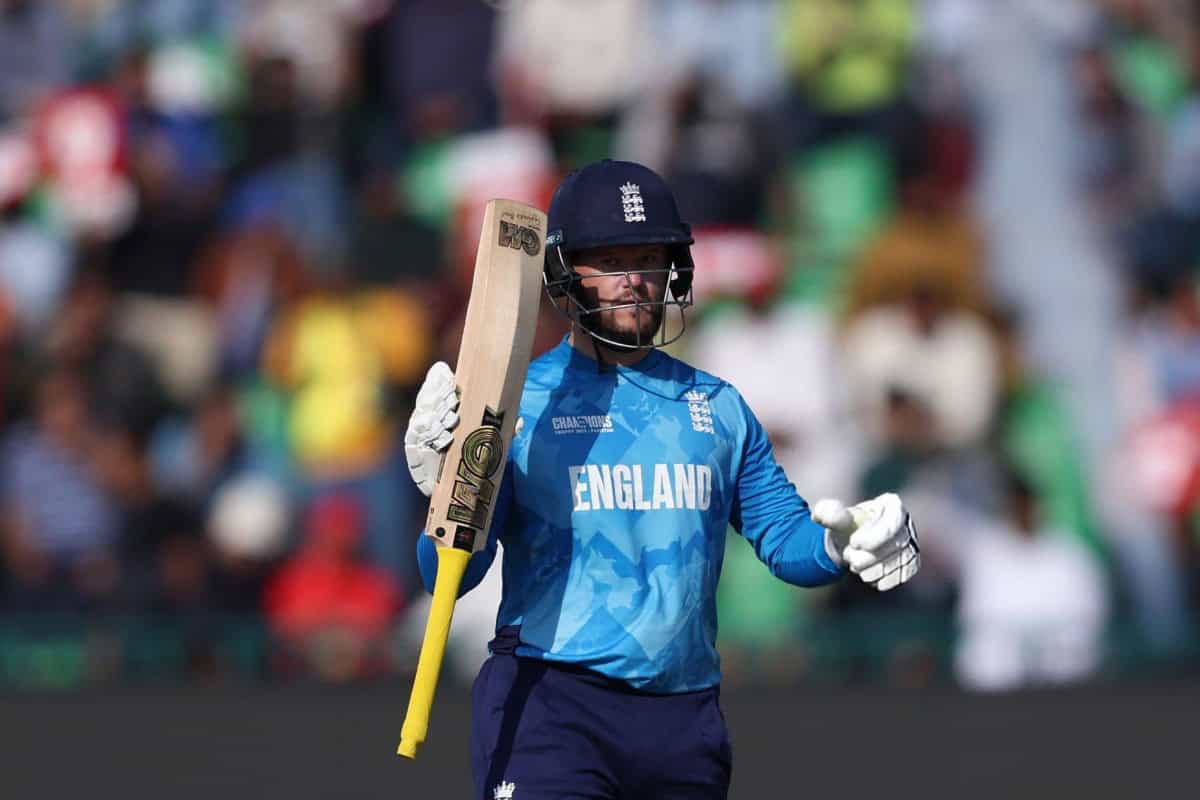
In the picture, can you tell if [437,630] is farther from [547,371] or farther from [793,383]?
[793,383]

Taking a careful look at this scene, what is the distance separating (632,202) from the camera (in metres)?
3.85

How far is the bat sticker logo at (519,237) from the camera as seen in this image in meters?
3.76

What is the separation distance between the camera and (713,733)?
148 inches

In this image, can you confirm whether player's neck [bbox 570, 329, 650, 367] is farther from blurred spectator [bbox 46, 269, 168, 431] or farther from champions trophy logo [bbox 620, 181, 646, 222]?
blurred spectator [bbox 46, 269, 168, 431]

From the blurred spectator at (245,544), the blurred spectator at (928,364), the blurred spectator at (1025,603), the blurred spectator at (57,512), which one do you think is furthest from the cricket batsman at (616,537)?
the blurred spectator at (57,512)

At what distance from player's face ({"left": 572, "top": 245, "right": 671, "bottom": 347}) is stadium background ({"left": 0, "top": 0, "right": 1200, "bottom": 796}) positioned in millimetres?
3803

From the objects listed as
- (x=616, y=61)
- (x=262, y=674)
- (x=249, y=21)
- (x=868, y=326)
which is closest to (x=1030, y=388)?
(x=868, y=326)

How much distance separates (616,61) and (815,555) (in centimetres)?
639

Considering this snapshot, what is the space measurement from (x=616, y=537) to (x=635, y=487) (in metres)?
0.09

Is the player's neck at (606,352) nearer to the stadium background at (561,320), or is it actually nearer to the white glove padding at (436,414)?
the white glove padding at (436,414)

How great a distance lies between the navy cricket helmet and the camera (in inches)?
151

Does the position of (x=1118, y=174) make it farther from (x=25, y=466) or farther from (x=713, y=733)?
(x=713, y=733)

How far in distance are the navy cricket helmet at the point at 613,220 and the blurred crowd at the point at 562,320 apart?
14.3ft

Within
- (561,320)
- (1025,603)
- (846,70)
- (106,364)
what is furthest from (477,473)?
(846,70)
